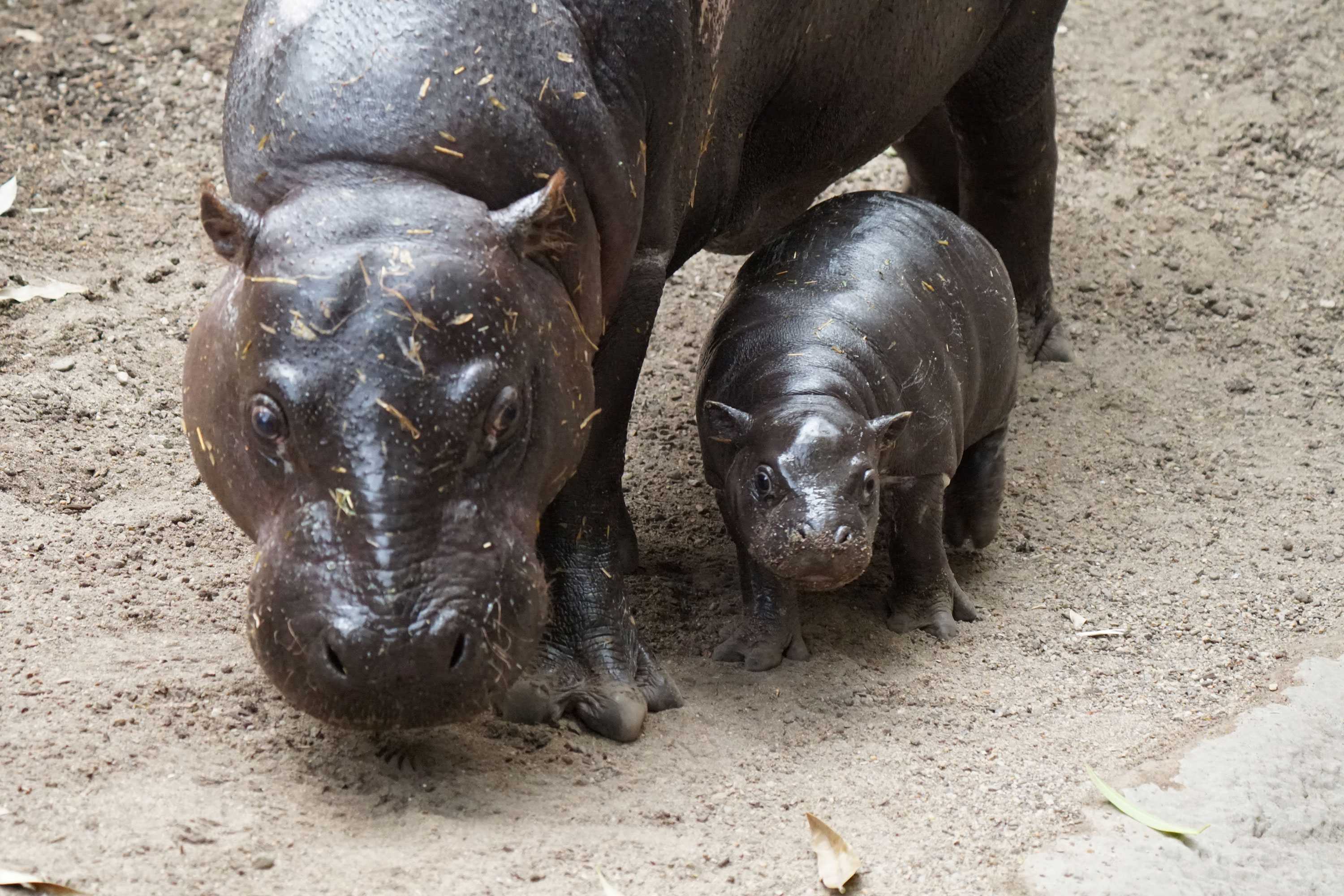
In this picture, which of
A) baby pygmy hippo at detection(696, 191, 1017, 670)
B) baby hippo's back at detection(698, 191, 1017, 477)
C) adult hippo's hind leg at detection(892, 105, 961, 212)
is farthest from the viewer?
adult hippo's hind leg at detection(892, 105, 961, 212)

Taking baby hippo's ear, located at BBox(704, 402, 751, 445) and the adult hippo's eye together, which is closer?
the adult hippo's eye

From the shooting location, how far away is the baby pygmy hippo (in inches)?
180

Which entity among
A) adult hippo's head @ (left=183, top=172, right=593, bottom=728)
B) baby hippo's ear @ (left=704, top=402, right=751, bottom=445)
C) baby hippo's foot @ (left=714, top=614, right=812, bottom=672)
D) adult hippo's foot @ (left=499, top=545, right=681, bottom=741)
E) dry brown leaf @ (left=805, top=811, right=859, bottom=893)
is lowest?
baby hippo's foot @ (left=714, top=614, right=812, bottom=672)

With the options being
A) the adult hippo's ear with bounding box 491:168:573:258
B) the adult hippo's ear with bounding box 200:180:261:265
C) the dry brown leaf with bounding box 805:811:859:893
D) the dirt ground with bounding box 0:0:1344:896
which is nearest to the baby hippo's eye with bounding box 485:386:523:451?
the adult hippo's ear with bounding box 491:168:573:258

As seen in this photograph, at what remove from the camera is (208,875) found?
341 centimetres

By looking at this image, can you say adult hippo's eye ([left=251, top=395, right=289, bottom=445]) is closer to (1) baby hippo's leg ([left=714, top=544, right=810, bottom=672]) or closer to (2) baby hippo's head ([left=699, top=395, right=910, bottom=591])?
(2) baby hippo's head ([left=699, top=395, right=910, bottom=591])

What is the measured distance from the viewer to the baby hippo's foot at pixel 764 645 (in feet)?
16.3

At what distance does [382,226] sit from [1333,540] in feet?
13.0

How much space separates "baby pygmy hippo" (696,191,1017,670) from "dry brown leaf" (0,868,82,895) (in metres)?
2.11

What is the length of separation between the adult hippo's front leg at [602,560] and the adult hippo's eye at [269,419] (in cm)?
129

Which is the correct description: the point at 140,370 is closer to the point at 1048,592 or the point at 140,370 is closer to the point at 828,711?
the point at 828,711

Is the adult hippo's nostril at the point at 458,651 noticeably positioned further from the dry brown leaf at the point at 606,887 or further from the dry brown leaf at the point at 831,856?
the dry brown leaf at the point at 831,856

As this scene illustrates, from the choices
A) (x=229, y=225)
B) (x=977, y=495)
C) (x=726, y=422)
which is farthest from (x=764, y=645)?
(x=229, y=225)

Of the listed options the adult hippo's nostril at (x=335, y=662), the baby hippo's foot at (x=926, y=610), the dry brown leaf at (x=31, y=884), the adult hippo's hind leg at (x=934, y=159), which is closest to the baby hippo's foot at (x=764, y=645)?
the baby hippo's foot at (x=926, y=610)
